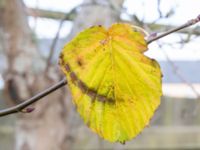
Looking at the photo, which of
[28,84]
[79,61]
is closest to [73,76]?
[79,61]

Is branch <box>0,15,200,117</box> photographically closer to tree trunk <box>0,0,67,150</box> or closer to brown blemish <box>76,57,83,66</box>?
brown blemish <box>76,57,83,66</box>

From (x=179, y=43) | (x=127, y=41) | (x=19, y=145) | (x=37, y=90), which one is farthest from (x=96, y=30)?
(x=19, y=145)

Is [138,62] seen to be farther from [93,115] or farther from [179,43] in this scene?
[179,43]

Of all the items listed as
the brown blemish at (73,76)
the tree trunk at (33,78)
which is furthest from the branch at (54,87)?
the tree trunk at (33,78)

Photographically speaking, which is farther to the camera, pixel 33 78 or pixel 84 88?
pixel 33 78

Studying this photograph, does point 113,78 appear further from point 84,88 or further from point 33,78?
point 33,78

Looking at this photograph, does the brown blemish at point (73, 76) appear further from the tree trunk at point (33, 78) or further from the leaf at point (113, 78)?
the tree trunk at point (33, 78)

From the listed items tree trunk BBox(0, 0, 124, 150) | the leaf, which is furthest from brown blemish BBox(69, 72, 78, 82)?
tree trunk BBox(0, 0, 124, 150)

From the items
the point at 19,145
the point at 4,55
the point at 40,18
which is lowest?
→ the point at 19,145

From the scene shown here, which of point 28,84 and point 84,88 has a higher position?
point 84,88
